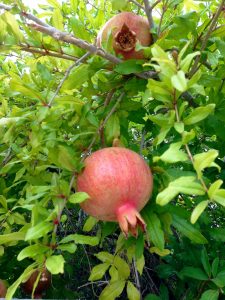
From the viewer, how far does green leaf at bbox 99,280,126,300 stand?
1.39m

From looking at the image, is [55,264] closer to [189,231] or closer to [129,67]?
[189,231]

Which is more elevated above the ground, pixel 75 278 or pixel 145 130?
pixel 145 130

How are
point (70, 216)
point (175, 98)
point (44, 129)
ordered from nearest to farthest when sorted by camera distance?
1. point (175, 98)
2. point (44, 129)
3. point (70, 216)

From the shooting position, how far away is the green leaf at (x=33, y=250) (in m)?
0.92

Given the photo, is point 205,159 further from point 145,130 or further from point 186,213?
point 145,130

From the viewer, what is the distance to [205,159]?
75cm

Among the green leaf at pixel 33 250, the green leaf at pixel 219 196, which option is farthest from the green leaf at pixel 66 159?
the green leaf at pixel 219 196

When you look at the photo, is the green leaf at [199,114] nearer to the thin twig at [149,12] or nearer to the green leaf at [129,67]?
the green leaf at [129,67]

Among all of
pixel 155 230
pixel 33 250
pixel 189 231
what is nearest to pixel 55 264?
pixel 33 250

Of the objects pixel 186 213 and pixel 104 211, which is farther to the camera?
pixel 186 213

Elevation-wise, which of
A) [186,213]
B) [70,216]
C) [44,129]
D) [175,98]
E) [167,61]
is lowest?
[70,216]

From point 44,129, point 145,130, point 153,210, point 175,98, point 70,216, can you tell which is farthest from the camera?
point 70,216

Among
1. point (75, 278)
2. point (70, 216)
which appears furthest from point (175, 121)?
point (75, 278)

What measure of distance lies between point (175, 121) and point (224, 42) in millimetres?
383
